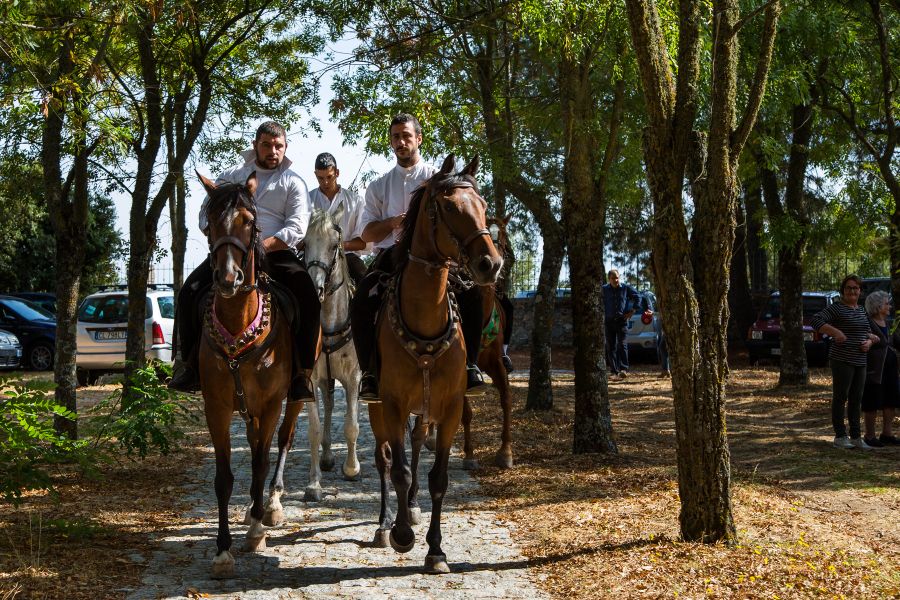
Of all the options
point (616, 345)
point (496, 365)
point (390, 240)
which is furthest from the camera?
point (616, 345)

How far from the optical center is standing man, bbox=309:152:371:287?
10.1 metres

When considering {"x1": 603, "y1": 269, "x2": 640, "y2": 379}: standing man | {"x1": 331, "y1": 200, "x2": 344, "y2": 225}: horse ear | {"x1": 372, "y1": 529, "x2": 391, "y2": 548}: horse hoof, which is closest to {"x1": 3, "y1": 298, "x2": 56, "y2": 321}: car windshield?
{"x1": 603, "y1": 269, "x2": 640, "y2": 379}: standing man

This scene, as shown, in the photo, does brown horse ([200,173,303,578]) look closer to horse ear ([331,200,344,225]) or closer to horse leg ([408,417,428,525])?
horse leg ([408,417,428,525])

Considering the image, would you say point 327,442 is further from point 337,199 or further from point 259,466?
point 259,466

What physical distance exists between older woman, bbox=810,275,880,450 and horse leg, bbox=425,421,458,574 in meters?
7.19

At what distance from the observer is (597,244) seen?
11070 millimetres

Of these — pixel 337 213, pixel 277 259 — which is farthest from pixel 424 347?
pixel 337 213

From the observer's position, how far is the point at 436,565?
6602 millimetres

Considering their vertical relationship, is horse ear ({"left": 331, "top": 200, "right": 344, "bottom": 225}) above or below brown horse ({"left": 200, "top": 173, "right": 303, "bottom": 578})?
above

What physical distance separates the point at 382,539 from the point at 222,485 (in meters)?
1.33

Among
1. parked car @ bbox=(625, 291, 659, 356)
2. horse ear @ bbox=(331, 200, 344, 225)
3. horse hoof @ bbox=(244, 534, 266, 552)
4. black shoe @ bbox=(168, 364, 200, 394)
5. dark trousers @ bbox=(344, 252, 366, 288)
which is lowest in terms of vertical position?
horse hoof @ bbox=(244, 534, 266, 552)

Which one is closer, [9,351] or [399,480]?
[399,480]

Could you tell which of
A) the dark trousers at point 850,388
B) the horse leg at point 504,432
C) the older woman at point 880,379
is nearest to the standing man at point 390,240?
the horse leg at point 504,432

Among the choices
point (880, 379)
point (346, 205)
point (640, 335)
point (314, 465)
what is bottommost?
point (314, 465)
